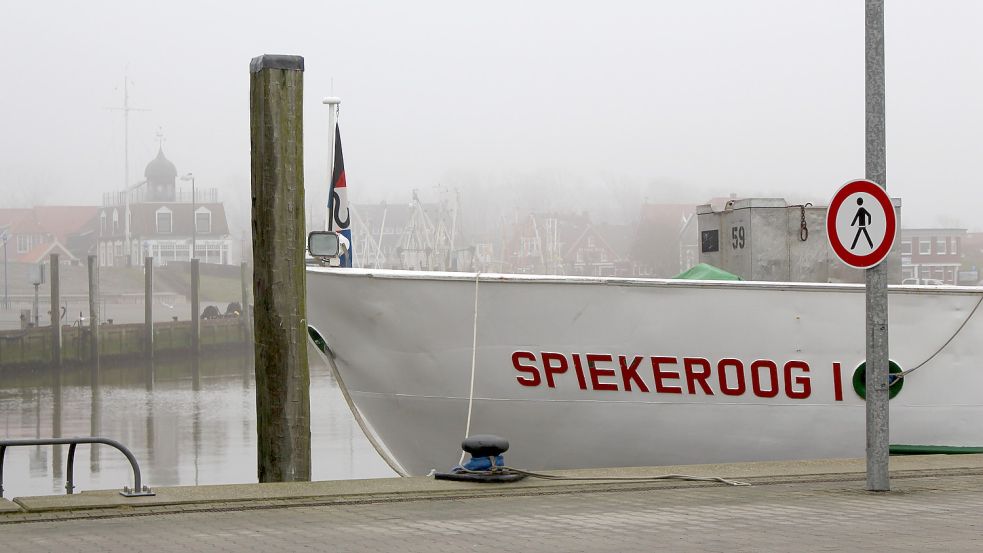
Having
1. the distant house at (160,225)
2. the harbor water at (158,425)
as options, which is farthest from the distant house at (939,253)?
the distant house at (160,225)

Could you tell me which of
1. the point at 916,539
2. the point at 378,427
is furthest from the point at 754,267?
the point at 916,539

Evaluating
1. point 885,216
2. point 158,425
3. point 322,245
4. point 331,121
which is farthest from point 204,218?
A: point 885,216

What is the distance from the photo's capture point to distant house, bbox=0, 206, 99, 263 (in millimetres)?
148375

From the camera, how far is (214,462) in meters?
25.6

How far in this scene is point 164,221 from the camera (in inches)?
5536

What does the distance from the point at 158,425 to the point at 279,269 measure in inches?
1058

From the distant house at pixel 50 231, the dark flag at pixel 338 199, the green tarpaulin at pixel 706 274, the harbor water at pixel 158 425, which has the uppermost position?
the distant house at pixel 50 231

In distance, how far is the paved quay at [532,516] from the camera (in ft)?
21.7

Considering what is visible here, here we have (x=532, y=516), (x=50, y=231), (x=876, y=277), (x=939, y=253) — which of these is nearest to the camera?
(x=532, y=516)

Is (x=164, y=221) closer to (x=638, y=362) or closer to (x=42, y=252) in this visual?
(x=42, y=252)

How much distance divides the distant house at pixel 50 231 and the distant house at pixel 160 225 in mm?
3953

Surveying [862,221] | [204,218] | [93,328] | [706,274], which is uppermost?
[204,218]

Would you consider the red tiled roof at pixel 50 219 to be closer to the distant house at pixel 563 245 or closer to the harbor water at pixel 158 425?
the harbor water at pixel 158 425

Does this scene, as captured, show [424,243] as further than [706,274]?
Yes
